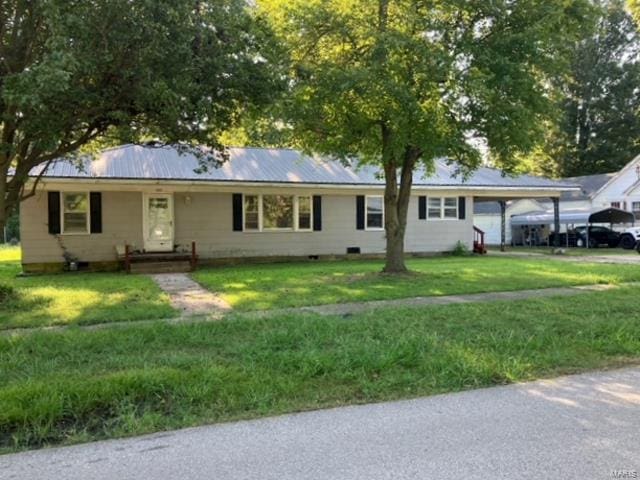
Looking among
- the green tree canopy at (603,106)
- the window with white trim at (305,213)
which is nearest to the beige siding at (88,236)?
the window with white trim at (305,213)

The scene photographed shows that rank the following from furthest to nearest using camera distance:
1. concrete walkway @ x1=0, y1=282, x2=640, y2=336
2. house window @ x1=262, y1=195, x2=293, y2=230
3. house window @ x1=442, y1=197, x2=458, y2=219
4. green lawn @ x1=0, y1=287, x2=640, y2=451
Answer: house window @ x1=442, y1=197, x2=458, y2=219
house window @ x1=262, y1=195, x2=293, y2=230
concrete walkway @ x1=0, y1=282, x2=640, y2=336
green lawn @ x1=0, y1=287, x2=640, y2=451

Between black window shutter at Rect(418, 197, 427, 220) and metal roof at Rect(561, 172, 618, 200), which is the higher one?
metal roof at Rect(561, 172, 618, 200)

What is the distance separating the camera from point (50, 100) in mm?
8031

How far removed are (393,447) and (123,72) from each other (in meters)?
7.12

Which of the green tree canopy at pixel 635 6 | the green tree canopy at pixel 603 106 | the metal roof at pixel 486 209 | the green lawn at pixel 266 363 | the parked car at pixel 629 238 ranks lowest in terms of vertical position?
the green lawn at pixel 266 363

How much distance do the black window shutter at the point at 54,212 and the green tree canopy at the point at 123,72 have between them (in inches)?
229

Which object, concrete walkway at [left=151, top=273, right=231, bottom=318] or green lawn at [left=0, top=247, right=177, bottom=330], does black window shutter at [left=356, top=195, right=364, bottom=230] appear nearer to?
concrete walkway at [left=151, top=273, right=231, bottom=318]

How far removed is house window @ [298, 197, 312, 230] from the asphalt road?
15030 mm

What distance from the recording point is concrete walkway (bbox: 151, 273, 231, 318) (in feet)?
30.0

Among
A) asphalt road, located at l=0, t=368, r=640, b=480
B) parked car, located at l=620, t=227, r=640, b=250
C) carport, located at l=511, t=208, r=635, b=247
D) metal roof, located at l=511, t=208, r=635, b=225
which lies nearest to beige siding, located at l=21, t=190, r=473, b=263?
carport, located at l=511, t=208, r=635, b=247

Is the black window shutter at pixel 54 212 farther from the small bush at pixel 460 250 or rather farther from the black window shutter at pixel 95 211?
the small bush at pixel 460 250

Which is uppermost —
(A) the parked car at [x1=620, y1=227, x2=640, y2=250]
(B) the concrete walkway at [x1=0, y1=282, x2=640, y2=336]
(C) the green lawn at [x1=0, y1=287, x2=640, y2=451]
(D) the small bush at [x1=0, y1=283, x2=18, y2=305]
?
(A) the parked car at [x1=620, y1=227, x2=640, y2=250]

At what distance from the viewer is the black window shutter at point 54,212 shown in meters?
16.4

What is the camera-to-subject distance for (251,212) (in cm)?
1883
